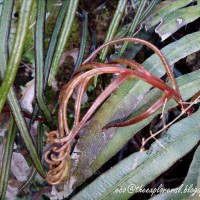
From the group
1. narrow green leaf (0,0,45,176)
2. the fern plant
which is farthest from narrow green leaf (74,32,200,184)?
narrow green leaf (0,0,45,176)

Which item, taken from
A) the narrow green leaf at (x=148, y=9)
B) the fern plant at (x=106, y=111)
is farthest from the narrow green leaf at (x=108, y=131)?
the narrow green leaf at (x=148, y=9)

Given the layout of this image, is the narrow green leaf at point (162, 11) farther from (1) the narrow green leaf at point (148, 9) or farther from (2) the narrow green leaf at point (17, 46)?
(2) the narrow green leaf at point (17, 46)

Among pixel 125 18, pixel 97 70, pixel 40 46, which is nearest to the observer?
pixel 97 70

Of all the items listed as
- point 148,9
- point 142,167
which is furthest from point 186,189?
point 148,9

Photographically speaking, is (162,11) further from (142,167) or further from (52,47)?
(142,167)

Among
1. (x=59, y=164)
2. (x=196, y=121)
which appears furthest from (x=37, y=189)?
(x=196, y=121)

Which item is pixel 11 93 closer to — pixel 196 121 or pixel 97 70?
pixel 97 70
